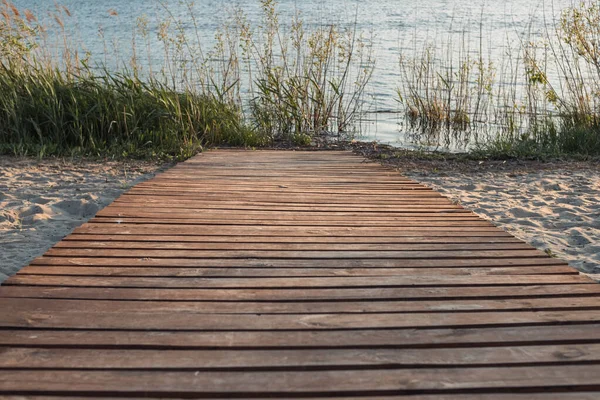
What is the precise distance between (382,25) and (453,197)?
17.0 meters


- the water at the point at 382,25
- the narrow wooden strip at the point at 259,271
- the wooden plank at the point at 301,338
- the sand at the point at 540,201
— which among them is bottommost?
the sand at the point at 540,201

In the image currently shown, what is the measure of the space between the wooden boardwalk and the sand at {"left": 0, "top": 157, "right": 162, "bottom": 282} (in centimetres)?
40

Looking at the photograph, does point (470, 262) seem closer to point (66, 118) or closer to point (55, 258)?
point (55, 258)

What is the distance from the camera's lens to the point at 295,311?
2129 millimetres

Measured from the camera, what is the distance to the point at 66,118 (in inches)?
235

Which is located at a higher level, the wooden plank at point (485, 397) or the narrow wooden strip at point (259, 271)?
the narrow wooden strip at point (259, 271)

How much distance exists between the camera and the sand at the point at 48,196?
11.0 ft

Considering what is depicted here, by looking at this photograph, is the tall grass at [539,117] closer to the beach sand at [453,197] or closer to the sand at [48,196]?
the beach sand at [453,197]

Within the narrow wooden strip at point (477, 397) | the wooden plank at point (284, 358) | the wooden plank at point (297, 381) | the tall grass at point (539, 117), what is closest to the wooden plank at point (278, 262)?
the wooden plank at point (284, 358)

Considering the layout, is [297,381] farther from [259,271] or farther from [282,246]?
[282,246]

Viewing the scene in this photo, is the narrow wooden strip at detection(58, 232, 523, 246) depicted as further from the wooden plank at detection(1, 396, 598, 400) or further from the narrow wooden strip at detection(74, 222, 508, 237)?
the wooden plank at detection(1, 396, 598, 400)

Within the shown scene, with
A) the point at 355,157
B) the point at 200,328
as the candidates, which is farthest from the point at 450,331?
the point at 355,157

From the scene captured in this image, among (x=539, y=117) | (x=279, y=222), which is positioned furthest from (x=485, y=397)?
(x=539, y=117)

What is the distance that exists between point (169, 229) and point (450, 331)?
1.59 m
